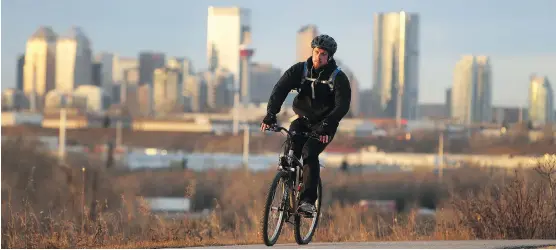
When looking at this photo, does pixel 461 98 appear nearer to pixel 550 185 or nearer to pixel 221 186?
pixel 221 186

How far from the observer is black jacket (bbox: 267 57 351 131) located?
1098 cm

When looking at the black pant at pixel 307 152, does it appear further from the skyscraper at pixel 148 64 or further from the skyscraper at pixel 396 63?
the skyscraper at pixel 148 64

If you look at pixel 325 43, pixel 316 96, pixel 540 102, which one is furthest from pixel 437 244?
pixel 540 102

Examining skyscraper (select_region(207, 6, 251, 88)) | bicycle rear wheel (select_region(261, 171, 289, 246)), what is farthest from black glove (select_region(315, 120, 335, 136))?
skyscraper (select_region(207, 6, 251, 88))

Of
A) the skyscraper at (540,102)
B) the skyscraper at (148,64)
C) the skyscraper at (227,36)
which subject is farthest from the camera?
the skyscraper at (148,64)

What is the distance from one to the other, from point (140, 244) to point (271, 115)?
2.10 metres

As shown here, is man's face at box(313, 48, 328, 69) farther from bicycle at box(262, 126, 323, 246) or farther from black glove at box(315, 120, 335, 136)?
bicycle at box(262, 126, 323, 246)

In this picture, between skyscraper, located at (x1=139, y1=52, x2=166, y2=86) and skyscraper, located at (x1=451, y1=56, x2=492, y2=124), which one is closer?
skyscraper, located at (x1=451, y1=56, x2=492, y2=124)

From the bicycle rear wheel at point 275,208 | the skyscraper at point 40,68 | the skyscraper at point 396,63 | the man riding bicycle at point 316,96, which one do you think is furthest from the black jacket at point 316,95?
the skyscraper at point 40,68

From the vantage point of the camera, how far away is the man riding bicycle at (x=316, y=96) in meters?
11.0

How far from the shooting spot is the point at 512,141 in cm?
8138

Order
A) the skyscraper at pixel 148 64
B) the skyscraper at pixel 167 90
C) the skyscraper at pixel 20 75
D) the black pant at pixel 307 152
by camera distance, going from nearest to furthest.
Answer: the black pant at pixel 307 152 < the skyscraper at pixel 20 75 < the skyscraper at pixel 167 90 < the skyscraper at pixel 148 64

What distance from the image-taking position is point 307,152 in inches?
445

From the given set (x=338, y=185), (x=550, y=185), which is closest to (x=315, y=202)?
(x=550, y=185)
